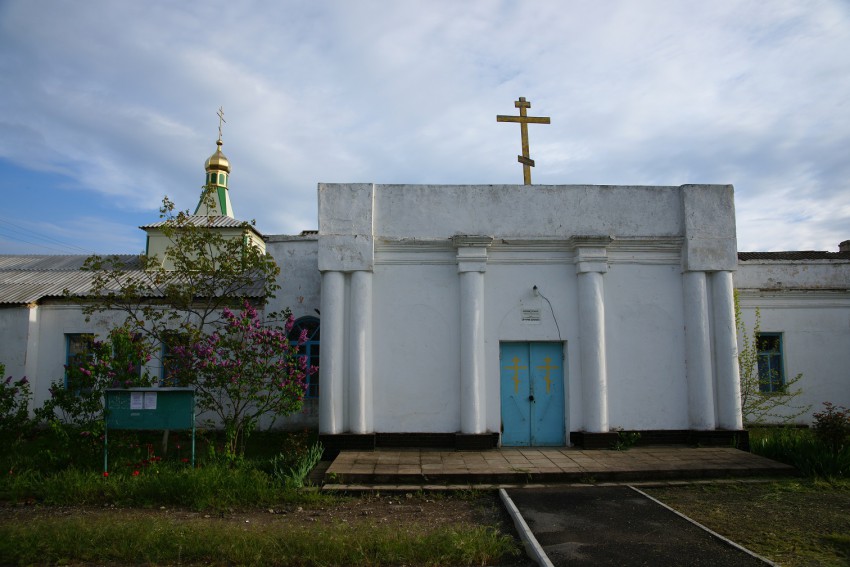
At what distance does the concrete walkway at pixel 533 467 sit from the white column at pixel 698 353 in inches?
27.6

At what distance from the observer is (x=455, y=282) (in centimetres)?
1041

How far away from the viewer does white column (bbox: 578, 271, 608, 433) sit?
391 inches

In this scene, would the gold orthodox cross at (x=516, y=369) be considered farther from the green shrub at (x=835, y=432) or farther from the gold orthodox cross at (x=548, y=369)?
the green shrub at (x=835, y=432)

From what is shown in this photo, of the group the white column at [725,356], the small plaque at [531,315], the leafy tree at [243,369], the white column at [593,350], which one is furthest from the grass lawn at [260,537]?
the white column at [725,356]

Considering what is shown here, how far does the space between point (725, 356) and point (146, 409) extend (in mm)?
9969

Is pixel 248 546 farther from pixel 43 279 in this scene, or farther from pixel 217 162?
pixel 217 162

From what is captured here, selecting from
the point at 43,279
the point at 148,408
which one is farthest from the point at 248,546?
the point at 43,279

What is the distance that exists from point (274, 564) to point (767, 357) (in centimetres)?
1249

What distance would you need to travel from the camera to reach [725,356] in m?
10.2

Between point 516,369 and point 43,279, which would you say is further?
point 43,279

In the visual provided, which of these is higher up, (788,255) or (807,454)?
(788,255)

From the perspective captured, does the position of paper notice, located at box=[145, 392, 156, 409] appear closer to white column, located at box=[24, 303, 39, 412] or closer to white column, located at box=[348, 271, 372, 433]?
white column, located at box=[348, 271, 372, 433]

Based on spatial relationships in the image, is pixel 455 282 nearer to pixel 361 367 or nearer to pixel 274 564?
pixel 361 367

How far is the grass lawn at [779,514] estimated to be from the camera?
18.5 feet
